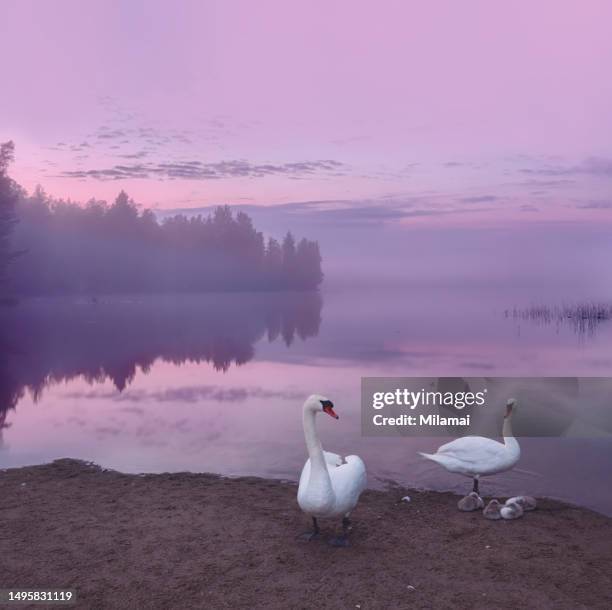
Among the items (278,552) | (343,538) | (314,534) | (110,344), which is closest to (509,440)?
(343,538)

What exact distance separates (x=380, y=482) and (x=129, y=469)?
580cm

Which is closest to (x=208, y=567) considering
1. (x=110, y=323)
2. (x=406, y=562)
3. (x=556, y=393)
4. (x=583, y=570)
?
(x=406, y=562)

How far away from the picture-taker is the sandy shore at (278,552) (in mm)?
7742

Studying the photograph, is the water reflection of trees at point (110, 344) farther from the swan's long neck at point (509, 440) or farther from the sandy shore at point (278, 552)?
the swan's long neck at point (509, 440)

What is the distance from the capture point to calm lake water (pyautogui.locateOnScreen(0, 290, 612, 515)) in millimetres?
14703

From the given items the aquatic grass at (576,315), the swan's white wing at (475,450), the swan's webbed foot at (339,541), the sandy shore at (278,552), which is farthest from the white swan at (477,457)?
the aquatic grass at (576,315)

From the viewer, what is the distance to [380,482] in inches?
512

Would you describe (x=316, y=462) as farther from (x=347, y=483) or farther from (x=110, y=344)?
(x=110, y=344)

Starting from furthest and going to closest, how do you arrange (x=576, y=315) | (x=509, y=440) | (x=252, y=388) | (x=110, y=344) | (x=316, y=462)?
(x=576, y=315)
(x=110, y=344)
(x=252, y=388)
(x=509, y=440)
(x=316, y=462)

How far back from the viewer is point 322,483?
29.1ft

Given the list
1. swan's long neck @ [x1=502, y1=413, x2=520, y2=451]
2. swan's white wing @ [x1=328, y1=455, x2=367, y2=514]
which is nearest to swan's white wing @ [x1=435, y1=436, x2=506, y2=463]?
swan's long neck @ [x1=502, y1=413, x2=520, y2=451]

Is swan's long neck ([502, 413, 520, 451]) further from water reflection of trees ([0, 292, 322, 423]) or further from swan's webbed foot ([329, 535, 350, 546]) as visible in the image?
water reflection of trees ([0, 292, 322, 423])
